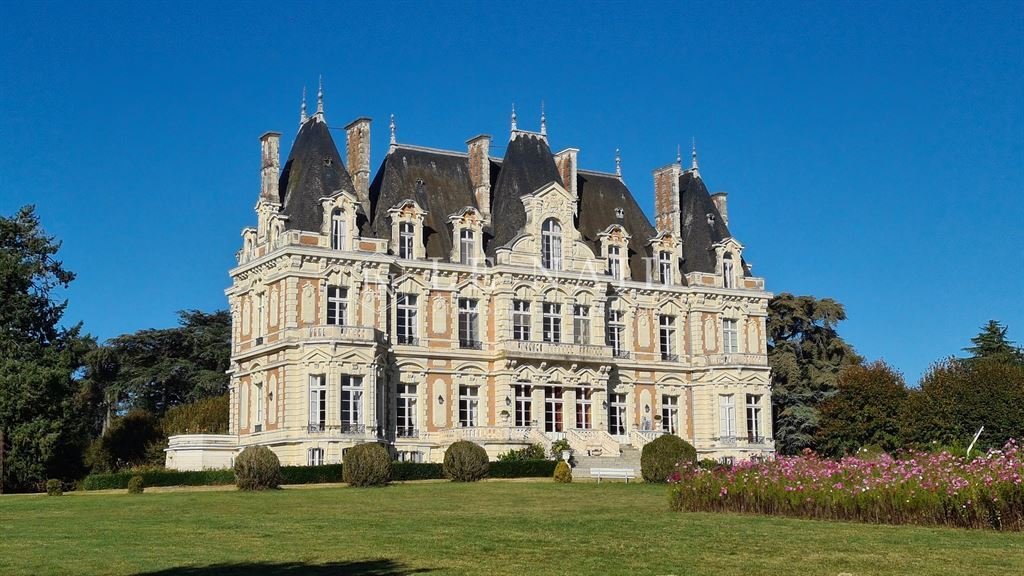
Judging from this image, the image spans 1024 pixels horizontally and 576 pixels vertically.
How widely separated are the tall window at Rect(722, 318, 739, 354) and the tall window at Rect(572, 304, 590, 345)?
6.86m

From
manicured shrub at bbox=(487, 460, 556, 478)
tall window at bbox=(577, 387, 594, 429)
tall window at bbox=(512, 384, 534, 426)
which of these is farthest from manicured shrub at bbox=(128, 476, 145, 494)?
tall window at bbox=(577, 387, 594, 429)

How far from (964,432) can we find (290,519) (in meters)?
34.2

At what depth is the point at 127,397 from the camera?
215 ft

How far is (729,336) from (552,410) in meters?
9.35

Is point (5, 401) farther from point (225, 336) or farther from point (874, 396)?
point (874, 396)

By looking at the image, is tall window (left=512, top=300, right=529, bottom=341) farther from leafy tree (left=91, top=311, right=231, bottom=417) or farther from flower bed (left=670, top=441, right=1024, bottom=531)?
flower bed (left=670, top=441, right=1024, bottom=531)

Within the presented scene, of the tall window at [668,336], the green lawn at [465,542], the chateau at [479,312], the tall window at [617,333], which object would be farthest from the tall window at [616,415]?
the green lawn at [465,542]

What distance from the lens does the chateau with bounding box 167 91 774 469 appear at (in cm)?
4456

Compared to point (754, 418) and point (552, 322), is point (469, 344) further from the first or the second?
point (754, 418)

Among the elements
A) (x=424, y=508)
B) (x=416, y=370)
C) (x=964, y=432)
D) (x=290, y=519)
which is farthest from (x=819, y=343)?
(x=290, y=519)

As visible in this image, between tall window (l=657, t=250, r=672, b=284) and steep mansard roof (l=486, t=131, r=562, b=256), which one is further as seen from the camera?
tall window (l=657, t=250, r=672, b=284)

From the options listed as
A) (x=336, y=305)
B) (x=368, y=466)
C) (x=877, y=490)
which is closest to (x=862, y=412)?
(x=336, y=305)

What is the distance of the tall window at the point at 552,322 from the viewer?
4903cm

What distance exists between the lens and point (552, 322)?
49.2 metres
